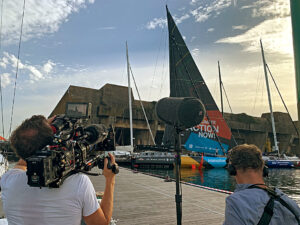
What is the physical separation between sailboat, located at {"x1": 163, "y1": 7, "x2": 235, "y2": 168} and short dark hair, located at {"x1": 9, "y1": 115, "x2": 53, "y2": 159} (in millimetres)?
22313

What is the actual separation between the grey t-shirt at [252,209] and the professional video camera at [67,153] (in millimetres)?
811

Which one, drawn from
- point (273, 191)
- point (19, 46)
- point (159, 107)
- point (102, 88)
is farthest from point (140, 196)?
point (102, 88)

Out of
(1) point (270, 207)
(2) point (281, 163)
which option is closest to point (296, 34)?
(1) point (270, 207)

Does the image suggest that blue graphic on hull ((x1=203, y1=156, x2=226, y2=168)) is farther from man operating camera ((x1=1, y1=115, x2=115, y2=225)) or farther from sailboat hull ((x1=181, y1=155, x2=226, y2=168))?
man operating camera ((x1=1, y1=115, x2=115, y2=225))

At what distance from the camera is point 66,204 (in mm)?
1466

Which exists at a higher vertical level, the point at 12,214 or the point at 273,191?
the point at 273,191

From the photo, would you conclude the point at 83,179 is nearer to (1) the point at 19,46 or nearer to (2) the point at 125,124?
(1) the point at 19,46

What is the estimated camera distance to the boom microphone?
3084mm

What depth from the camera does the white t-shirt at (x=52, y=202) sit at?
57.5 inches

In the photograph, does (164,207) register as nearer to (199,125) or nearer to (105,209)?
(105,209)

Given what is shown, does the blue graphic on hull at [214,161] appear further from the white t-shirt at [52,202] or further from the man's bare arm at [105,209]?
the white t-shirt at [52,202]

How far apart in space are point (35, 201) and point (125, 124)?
41460mm

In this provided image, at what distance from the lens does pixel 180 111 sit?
10.1 feet

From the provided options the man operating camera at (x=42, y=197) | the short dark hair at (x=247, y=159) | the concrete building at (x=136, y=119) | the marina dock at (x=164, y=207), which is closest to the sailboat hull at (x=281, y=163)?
the concrete building at (x=136, y=119)
